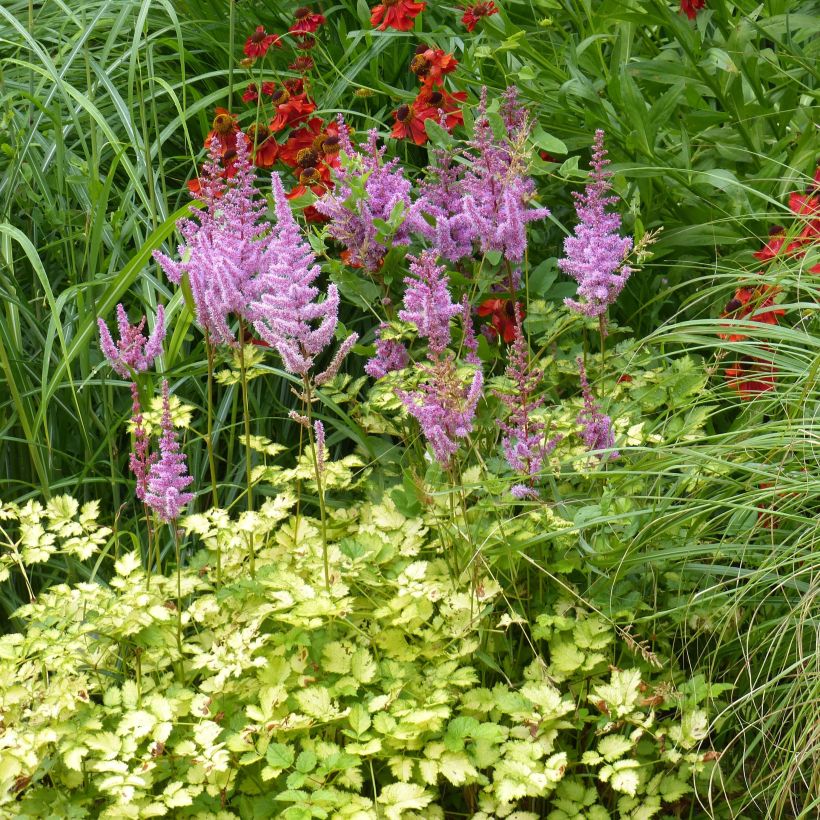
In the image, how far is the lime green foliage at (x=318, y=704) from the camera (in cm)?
171

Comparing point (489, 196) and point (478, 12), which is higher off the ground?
point (478, 12)

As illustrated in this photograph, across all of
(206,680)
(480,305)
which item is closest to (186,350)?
(480,305)

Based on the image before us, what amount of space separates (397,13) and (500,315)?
0.82m

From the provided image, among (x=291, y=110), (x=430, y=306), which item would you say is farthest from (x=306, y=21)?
(x=430, y=306)

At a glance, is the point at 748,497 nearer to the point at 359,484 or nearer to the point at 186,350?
the point at 359,484

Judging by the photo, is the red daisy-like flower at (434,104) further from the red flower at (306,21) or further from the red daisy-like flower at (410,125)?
the red flower at (306,21)

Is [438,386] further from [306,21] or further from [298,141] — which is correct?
[306,21]

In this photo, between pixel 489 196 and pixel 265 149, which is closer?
pixel 489 196

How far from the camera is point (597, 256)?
7.41 ft

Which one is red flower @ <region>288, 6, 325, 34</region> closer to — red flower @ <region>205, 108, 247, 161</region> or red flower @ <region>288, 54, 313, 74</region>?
red flower @ <region>288, 54, 313, 74</region>

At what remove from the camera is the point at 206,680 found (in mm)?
1866

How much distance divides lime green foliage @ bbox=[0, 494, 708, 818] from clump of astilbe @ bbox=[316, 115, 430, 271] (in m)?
0.67

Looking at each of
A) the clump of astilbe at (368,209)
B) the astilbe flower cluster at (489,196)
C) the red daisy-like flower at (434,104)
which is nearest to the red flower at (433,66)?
the red daisy-like flower at (434,104)

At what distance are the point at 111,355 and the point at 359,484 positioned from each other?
0.66 meters
